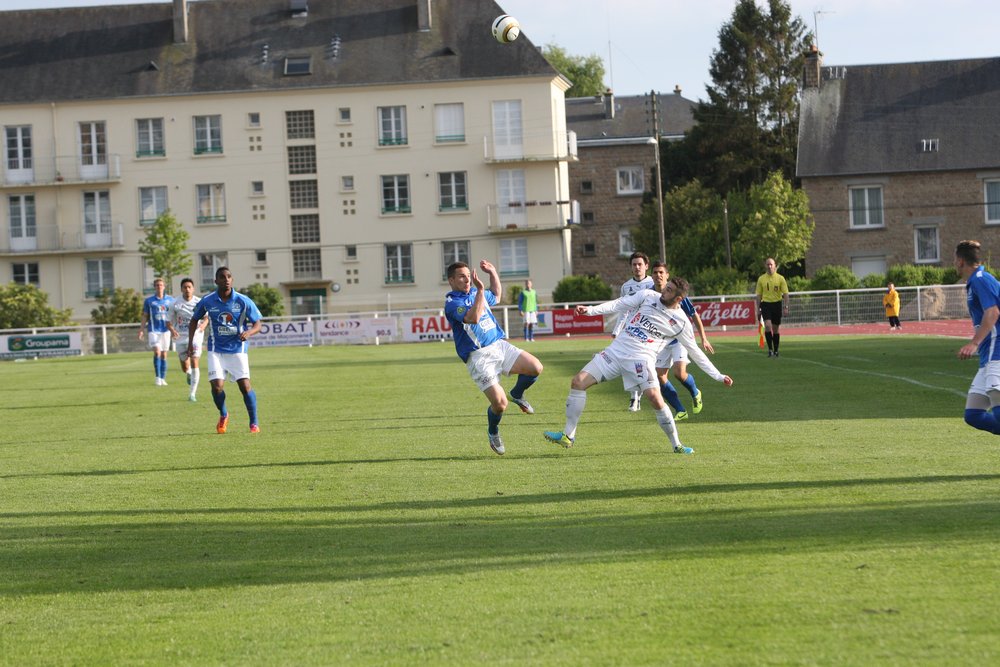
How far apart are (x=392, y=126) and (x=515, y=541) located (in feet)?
183

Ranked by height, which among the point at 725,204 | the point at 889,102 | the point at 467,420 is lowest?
the point at 467,420

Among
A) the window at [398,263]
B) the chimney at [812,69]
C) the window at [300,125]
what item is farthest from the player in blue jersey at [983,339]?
the chimney at [812,69]

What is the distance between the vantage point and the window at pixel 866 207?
2520 inches

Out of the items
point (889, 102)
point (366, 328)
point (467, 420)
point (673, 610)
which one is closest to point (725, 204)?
point (889, 102)

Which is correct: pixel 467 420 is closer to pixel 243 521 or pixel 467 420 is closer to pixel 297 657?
pixel 243 521

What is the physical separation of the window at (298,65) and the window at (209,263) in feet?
31.8

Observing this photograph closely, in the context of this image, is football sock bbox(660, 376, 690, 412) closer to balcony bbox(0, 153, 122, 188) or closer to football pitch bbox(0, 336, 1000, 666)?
football pitch bbox(0, 336, 1000, 666)

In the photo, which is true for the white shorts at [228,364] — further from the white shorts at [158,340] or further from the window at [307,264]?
the window at [307,264]

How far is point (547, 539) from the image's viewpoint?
8.47m

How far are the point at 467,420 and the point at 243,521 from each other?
304 inches

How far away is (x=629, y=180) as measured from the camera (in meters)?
81.2

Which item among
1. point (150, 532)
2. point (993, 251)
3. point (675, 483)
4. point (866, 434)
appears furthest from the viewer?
point (993, 251)

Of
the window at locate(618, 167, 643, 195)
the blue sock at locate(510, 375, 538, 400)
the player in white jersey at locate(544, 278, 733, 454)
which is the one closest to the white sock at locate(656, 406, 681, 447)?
the player in white jersey at locate(544, 278, 733, 454)

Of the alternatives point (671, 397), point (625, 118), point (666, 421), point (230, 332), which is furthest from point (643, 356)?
point (625, 118)
